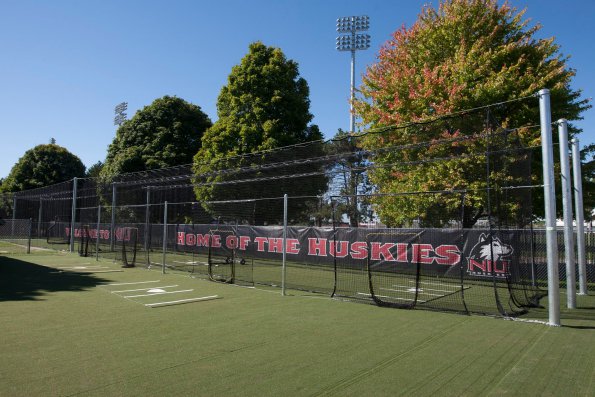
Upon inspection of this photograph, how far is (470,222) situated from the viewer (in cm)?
1194

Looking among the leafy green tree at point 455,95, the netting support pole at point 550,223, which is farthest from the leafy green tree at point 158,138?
the netting support pole at point 550,223

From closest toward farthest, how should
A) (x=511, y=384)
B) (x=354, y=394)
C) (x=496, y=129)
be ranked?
(x=354, y=394) → (x=511, y=384) → (x=496, y=129)

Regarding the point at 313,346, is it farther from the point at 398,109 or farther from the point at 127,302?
the point at 398,109

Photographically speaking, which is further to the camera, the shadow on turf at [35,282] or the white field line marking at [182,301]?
the shadow on turf at [35,282]

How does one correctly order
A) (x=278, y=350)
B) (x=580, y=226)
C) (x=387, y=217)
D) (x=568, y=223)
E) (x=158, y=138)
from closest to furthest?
(x=278, y=350)
(x=568, y=223)
(x=580, y=226)
(x=387, y=217)
(x=158, y=138)

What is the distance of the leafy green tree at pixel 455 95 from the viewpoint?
34.8 ft

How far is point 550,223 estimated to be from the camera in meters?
5.95

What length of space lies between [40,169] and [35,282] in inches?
1289

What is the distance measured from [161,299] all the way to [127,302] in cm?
65

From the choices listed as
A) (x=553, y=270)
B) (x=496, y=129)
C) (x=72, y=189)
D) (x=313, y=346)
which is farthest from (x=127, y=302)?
(x=72, y=189)

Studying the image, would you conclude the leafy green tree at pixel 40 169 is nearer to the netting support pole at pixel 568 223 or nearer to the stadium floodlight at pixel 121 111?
the stadium floodlight at pixel 121 111

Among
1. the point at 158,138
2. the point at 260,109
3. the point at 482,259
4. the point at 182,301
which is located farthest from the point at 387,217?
the point at 158,138

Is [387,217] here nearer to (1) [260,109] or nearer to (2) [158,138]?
(1) [260,109]

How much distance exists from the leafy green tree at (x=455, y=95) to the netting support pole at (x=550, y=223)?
131 inches
